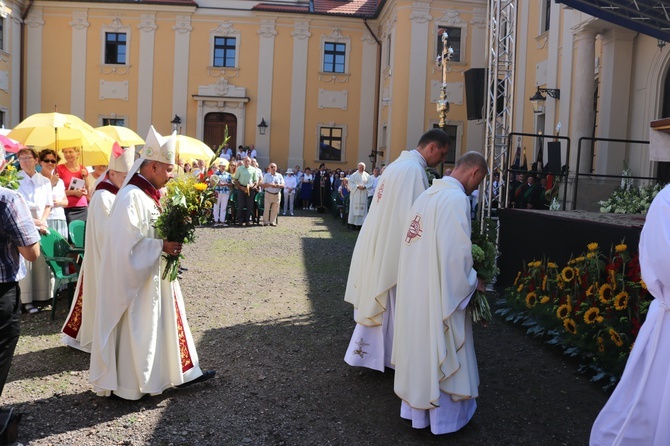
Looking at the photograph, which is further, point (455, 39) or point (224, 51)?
point (224, 51)

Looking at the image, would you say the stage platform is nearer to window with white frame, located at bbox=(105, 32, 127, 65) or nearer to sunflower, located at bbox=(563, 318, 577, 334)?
sunflower, located at bbox=(563, 318, 577, 334)

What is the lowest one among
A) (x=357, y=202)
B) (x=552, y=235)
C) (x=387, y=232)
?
(x=357, y=202)

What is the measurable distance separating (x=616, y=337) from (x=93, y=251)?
4412 mm

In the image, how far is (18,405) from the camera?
476 centimetres

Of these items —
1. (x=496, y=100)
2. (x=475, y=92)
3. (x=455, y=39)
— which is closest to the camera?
(x=496, y=100)

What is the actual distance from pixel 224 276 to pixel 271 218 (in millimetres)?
8724

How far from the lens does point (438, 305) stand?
4.16 metres

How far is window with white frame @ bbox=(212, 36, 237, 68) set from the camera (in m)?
31.6

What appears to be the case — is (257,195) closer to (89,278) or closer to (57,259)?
(57,259)

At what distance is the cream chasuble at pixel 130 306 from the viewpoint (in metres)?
4.60

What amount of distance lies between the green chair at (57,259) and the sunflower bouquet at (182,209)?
9.69ft

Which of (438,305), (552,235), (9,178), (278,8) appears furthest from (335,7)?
(438,305)

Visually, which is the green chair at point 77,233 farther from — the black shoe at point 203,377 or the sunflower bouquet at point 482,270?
the sunflower bouquet at point 482,270

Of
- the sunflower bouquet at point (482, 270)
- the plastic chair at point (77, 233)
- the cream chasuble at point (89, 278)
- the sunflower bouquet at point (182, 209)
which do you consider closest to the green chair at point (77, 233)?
the plastic chair at point (77, 233)
